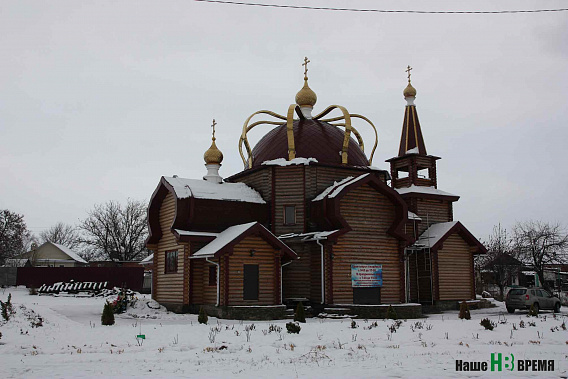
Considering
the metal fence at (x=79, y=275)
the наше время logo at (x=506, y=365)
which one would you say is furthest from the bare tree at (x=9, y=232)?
the наше время logo at (x=506, y=365)

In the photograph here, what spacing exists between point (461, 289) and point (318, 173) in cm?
945

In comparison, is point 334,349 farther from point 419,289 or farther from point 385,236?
point 419,289


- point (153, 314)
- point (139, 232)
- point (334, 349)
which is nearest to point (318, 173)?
point (153, 314)

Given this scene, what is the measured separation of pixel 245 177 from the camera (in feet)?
84.8

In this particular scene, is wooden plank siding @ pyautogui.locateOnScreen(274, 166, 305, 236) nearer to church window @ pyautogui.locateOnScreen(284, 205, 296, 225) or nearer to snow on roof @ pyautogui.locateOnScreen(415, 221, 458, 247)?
church window @ pyautogui.locateOnScreen(284, 205, 296, 225)

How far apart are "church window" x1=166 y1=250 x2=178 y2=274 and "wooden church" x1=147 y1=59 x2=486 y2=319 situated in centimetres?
4

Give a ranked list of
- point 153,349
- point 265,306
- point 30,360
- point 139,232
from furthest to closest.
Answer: point 139,232 → point 265,306 → point 153,349 → point 30,360

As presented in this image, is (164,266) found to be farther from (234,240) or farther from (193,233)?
(234,240)

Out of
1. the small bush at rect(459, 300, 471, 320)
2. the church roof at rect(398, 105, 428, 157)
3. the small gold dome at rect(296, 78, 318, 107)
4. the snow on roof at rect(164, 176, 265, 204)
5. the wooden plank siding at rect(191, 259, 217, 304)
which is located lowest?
the small bush at rect(459, 300, 471, 320)

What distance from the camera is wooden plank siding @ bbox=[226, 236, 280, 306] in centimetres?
1977

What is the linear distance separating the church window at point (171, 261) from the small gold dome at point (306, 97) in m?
10.4

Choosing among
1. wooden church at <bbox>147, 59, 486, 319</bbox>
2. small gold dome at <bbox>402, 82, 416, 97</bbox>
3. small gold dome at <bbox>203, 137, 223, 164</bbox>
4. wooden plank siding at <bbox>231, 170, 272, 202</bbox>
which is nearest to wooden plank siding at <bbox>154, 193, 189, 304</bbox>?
wooden church at <bbox>147, 59, 486, 319</bbox>

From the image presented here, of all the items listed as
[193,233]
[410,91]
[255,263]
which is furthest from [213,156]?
[410,91]

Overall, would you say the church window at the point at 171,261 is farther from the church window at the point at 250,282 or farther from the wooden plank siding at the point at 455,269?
the wooden plank siding at the point at 455,269
